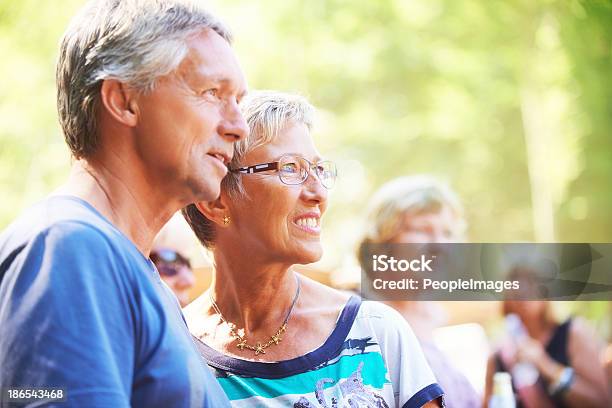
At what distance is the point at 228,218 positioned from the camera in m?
1.65

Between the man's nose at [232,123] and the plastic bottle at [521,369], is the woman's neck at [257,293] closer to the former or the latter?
the man's nose at [232,123]

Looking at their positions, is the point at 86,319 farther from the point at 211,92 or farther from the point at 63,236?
the point at 211,92

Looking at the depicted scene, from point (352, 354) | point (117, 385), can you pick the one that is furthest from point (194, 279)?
point (117, 385)

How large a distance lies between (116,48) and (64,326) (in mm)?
418

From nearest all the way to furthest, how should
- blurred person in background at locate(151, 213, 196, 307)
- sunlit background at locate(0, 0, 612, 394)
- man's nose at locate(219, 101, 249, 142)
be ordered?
1. man's nose at locate(219, 101, 249, 142)
2. blurred person in background at locate(151, 213, 196, 307)
3. sunlit background at locate(0, 0, 612, 394)

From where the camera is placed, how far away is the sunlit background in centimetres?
457

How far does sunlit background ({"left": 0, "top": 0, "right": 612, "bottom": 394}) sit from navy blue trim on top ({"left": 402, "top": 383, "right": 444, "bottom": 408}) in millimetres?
3130

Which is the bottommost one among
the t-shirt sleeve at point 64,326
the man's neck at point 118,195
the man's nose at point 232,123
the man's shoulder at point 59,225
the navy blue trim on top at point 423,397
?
Result: the navy blue trim on top at point 423,397

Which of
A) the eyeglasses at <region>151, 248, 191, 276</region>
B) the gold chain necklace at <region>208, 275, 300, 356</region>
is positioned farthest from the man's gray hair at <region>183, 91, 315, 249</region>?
the eyeglasses at <region>151, 248, 191, 276</region>

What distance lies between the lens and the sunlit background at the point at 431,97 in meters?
4.57

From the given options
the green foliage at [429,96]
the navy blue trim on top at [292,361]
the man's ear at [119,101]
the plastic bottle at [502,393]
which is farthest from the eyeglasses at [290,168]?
the green foliage at [429,96]

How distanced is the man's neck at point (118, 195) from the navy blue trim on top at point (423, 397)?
0.60 metres

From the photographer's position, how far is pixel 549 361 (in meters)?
2.77

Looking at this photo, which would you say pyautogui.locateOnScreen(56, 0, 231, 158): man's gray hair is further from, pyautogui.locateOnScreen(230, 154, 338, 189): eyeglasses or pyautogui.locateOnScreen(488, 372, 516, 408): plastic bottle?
pyautogui.locateOnScreen(488, 372, 516, 408): plastic bottle
